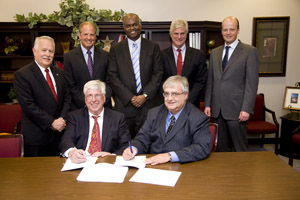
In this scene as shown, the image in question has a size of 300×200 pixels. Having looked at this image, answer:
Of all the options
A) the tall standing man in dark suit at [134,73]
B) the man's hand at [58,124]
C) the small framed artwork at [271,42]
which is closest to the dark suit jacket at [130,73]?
the tall standing man in dark suit at [134,73]

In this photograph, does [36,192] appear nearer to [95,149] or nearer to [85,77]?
[95,149]

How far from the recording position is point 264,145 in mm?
5039

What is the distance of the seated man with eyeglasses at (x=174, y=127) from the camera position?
2.05 meters

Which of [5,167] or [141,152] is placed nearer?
[5,167]

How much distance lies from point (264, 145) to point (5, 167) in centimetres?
447

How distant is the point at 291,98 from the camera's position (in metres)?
4.61

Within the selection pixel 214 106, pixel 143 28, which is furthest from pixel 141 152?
pixel 143 28

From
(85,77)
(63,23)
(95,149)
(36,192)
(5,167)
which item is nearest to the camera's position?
(36,192)

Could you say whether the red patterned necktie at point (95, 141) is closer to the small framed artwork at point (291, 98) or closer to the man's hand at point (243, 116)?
the man's hand at point (243, 116)

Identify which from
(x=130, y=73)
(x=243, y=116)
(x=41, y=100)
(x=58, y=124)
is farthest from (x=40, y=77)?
(x=243, y=116)

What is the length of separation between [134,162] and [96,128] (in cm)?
63

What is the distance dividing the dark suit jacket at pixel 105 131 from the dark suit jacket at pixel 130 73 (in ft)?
2.18

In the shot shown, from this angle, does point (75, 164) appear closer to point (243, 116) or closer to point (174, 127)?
point (174, 127)

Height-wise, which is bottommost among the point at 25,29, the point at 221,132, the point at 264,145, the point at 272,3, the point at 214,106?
the point at 264,145
